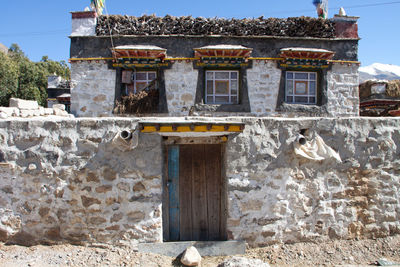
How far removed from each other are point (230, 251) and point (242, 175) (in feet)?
3.77

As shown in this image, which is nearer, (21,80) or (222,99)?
(222,99)

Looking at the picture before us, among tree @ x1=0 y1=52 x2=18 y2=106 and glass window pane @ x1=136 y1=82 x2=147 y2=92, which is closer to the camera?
glass window pane @ x1=136 y1=82 x2=147 y2=92

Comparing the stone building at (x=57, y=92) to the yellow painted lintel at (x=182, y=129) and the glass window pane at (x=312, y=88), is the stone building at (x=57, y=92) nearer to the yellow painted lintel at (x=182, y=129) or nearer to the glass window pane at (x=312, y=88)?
the glass window pane at (x=312, y=88)

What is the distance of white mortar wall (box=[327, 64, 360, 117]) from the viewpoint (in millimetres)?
9172

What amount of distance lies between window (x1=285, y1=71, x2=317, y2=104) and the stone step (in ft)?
18.9

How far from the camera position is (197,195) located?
199 inches

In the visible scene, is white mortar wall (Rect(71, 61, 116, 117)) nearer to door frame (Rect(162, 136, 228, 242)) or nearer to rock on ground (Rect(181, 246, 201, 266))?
door frame (Rect(162, 136, 228, 242))

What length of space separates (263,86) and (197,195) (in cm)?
503

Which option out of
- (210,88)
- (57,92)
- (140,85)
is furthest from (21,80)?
(210,88)

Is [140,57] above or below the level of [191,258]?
above

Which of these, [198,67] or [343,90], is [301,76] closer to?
[343,90]

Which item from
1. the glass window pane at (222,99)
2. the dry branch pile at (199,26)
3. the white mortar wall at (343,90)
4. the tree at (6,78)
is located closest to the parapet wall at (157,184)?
the glass window pane at (222,99)

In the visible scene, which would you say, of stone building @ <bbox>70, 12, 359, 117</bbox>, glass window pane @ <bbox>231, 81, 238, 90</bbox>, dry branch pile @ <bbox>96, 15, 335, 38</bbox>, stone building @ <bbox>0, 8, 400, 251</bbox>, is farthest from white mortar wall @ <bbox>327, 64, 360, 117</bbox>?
stone building @ <bbox>0, 8, 400, 251</bbox>

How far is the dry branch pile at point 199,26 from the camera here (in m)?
8.96
